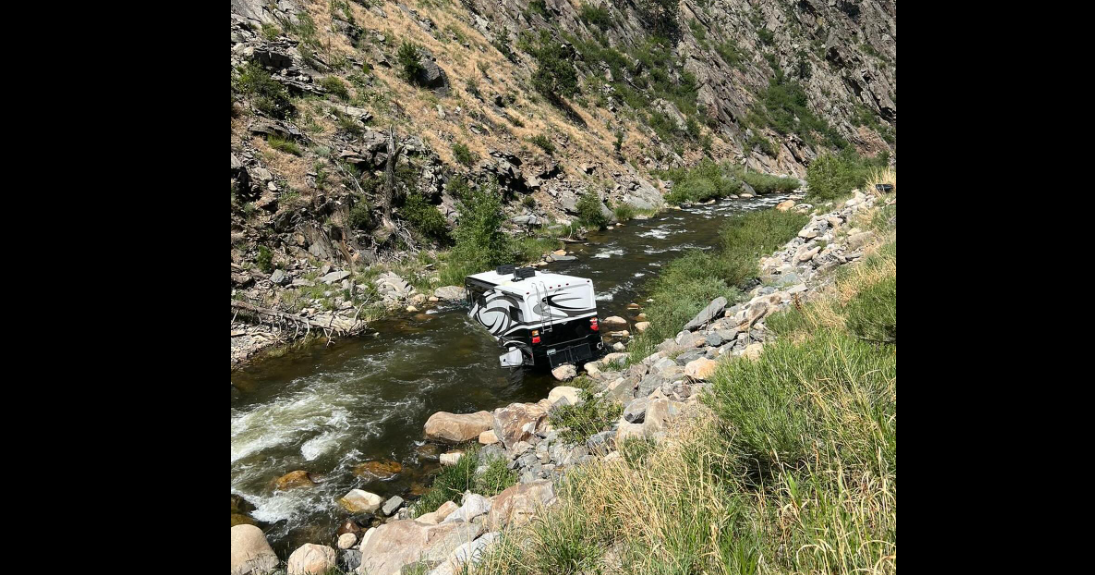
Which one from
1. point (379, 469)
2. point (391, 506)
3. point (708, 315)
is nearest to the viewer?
point (391, 506)

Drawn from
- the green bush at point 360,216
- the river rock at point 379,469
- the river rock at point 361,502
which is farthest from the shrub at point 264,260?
the river rock at point 361,502

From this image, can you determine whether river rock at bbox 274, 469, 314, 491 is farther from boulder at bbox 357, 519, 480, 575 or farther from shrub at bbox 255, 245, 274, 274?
shrub at bbox 255, 245, 274, 274

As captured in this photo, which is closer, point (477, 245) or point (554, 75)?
point (477, 245)

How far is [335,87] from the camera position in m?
22.8

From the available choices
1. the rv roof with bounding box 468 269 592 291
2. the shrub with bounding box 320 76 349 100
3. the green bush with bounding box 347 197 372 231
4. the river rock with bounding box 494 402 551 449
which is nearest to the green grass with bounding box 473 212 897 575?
the river rock with bounding box 494 402 551 449

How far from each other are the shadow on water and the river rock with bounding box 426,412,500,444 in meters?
0.27

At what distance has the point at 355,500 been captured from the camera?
6.35m

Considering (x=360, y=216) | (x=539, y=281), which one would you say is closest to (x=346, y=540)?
(x=539, y=281)

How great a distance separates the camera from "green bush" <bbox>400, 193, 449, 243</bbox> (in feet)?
62.6

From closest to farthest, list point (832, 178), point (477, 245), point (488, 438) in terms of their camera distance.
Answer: point (488, 438)
point (477, 245)
point (832, 178)

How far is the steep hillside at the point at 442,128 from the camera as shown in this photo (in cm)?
1548

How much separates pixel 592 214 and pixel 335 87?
520 inches

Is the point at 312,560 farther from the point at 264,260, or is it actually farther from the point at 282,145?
the point at 282,145
